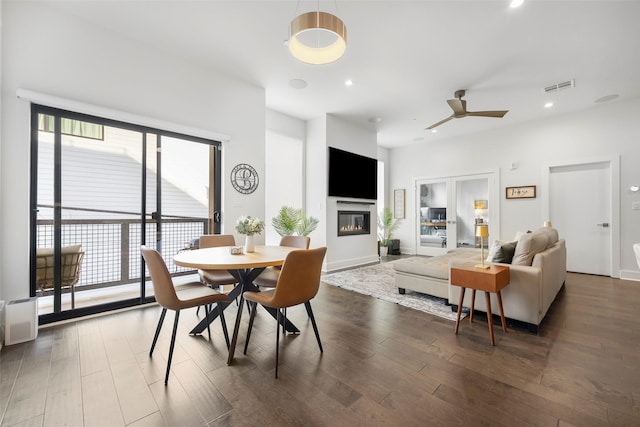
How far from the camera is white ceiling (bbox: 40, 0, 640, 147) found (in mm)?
2547

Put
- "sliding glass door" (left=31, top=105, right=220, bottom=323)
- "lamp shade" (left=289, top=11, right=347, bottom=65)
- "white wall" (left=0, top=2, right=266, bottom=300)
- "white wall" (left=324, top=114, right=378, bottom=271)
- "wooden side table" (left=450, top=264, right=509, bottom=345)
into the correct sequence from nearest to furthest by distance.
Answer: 1. "lamp shade" (left=289, top=11, right=347, bottom=65)
2. "wooden side table" (left=450, top=264, right=509, bottom=345)
3. "white wall" (left=0, top=2, right=266, bottom=300)
4. "sliding glass door" (left=31, top=105, right=220, bottom=323)
5. "white wall" (left=324, top=114, right=378, bottom=271)

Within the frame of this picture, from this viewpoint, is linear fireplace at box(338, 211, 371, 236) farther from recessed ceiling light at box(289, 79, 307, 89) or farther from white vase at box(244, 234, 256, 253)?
white vase at box(244, 234, 256, 253)

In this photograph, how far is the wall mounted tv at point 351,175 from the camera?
5.30 m

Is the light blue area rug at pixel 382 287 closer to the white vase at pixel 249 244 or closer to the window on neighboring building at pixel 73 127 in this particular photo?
the white vase at pixel 249 244

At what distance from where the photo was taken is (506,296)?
102 inches

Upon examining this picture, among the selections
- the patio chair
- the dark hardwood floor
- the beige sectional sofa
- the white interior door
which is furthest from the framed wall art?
the patio chair

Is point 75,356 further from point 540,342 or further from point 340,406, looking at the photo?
point 540,342

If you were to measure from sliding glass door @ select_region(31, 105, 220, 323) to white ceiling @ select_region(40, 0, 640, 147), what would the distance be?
1175mm

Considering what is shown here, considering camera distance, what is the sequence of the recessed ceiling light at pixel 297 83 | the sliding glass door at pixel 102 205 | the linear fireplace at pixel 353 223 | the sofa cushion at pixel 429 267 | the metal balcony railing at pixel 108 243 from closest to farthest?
the sliding glass door at pixel 102 205
the metal balcony railing at pixel 108 243
the sofa cushion at pixel 429 267
the recessed ceiling light at pixel 297 83
the linear fireplace at pixel 353 223

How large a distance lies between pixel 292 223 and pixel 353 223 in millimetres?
1633

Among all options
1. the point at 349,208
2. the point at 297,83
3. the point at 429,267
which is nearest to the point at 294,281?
the point at 429,267

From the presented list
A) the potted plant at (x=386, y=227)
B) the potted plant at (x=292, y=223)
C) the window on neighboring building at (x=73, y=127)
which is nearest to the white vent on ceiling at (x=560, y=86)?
the potted plant at (x=386, y=227)

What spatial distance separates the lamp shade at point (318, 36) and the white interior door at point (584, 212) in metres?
5.28

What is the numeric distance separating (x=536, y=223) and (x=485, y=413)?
5336 millimetres
